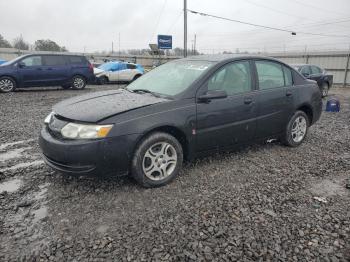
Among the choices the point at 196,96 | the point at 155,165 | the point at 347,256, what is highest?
the point at 196,96

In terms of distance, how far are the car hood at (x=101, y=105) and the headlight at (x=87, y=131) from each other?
8 centimetres

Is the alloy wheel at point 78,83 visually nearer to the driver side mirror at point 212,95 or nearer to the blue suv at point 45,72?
the blue suv at point 45,72

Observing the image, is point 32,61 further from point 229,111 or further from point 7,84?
point 229,111

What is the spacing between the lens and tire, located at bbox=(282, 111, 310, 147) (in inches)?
197

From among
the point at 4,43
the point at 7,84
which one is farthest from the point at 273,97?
the point at 4,43

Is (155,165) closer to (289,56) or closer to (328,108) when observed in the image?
(328,108)

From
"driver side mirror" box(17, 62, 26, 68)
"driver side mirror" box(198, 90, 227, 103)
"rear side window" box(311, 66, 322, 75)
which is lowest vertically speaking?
"driver side mirror" box(198, 90, 227, 103)

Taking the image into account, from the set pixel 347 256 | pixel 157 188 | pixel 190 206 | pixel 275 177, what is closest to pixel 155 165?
pixel 157 188

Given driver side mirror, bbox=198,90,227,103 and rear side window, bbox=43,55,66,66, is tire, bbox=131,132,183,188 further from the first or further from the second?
rear side window, bbox=43,55,66,66

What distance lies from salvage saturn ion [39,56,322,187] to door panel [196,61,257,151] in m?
0.01

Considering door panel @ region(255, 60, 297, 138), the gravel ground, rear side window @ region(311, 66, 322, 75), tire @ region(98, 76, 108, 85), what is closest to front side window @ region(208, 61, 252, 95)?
door panel @ region(255, 60, 297, 138)

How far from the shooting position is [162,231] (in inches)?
107

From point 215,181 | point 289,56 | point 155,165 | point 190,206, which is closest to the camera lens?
point 190,206

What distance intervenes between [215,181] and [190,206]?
2.39 ft
